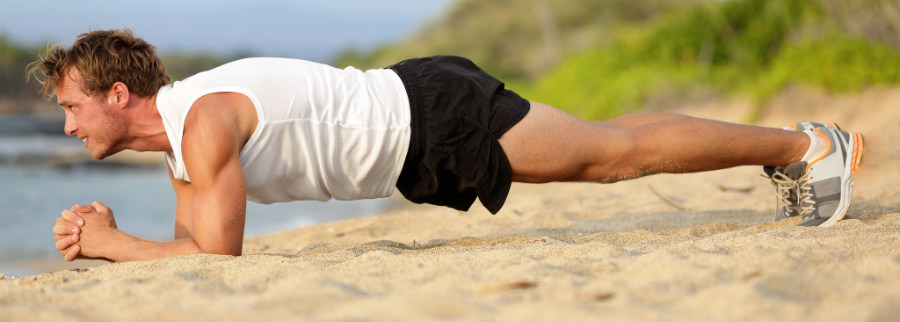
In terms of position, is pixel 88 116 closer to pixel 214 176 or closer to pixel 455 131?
pixel 214 176

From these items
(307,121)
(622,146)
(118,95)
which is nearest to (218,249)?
(307,121)

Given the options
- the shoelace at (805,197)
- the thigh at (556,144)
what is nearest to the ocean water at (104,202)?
the thigh at (556,144)

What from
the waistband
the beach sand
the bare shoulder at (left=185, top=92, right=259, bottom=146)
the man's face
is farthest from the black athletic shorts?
the man's face

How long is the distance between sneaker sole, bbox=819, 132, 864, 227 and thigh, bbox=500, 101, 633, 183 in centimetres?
88

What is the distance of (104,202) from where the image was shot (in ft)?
28.6

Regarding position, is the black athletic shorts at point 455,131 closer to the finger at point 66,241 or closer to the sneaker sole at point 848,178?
the finger at point 66,241

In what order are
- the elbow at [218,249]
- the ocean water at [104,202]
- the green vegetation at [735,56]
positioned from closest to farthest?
the elbow at [218,249], the ocean water at [104,202], the green vegetation at [735,56]

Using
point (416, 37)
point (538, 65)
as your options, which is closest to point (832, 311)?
point (538, 65)

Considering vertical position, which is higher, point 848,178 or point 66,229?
point 848,178

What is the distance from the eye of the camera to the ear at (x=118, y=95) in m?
2.75

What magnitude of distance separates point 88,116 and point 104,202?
652cm

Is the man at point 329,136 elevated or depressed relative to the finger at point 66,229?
elevated

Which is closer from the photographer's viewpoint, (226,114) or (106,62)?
(226,114)

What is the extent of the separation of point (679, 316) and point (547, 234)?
198 centimetres
